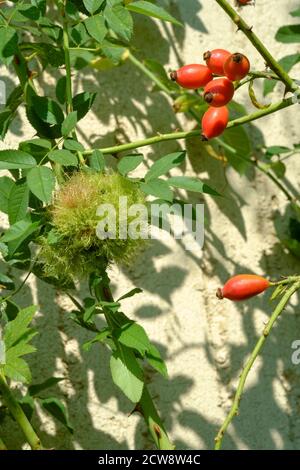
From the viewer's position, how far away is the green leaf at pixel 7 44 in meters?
1.26

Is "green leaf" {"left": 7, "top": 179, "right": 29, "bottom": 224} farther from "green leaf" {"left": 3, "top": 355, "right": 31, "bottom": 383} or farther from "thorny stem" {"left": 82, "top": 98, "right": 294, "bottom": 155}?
"green leaf" {"left": 3, "top": 355, "right": 31, "bottom": 383}

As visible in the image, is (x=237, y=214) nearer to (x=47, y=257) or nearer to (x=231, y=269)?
(x=231, y=269)

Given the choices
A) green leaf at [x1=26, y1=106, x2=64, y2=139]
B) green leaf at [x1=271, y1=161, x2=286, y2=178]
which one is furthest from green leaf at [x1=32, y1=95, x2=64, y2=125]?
green leaf at [x1=271, y1=161, x2=286, y2=178]

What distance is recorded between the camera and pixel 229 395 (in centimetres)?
175

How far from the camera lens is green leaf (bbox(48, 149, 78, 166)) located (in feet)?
4.02

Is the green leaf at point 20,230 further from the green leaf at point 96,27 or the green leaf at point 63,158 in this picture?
the green leaf at point 96,27

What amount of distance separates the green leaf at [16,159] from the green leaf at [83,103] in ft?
0.51

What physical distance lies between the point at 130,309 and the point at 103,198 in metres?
0.55

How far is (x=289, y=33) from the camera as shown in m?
1.65

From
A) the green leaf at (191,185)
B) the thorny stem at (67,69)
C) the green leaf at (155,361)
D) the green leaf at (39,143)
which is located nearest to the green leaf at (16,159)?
the green leaf at (39,143)

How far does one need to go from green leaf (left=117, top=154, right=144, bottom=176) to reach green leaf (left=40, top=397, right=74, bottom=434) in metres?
0.48

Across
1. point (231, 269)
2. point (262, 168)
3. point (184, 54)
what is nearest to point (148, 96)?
point (184, 54)

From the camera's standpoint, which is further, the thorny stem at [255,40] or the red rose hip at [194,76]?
the red rose hip at [194,76]

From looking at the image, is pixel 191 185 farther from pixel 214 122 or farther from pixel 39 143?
pixel 39 143
